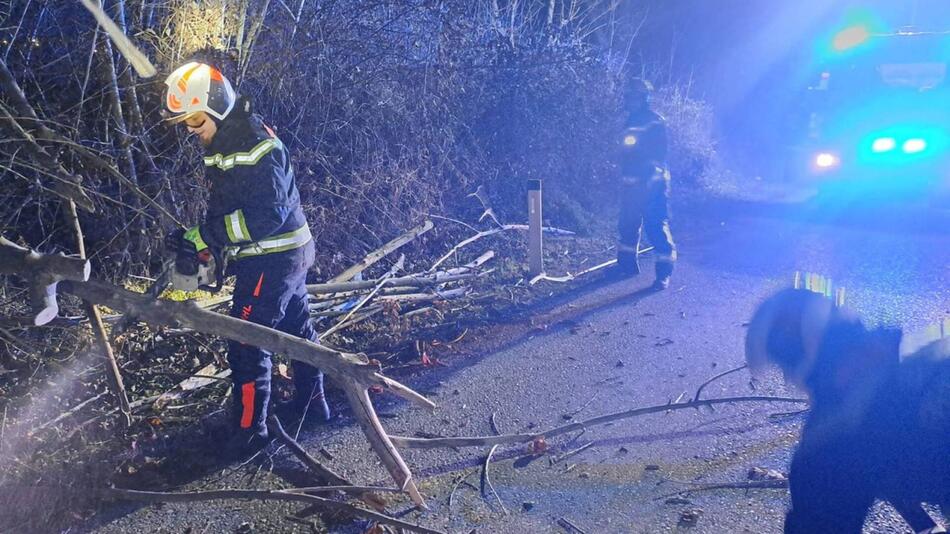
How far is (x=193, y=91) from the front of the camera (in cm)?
365

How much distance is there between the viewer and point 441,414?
4609mm

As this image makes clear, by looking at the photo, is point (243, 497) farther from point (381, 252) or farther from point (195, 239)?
point (381, 252)

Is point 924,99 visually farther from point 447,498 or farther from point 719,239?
point 447,498

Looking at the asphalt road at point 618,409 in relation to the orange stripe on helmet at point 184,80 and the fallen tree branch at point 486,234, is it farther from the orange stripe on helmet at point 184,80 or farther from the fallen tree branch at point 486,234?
the orange stripe on helmet at point 184,80

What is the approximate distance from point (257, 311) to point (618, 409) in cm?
247

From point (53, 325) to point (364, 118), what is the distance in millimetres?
4420

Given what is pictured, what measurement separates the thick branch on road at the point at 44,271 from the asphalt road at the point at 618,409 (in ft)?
3.70

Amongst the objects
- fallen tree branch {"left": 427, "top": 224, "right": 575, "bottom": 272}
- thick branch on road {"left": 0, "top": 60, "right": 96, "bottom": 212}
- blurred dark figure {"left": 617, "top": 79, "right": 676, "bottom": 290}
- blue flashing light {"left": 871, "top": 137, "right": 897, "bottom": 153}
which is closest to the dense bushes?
thick branch on road {"left": 0, "top": 60, "right": 96, "bottom": 212}

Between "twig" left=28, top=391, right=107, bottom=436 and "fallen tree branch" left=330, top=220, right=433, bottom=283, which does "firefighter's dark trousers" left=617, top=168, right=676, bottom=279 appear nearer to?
"fallen tree branch" left=330, top=220, right=433, bottom=283

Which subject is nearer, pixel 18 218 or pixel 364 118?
pixel 18 218

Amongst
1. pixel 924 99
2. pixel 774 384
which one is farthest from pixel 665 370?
pixel 924 99

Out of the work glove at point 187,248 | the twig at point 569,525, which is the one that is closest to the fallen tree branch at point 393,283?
the work glove at point 187,248

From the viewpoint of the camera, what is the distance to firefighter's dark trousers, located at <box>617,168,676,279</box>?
286 inches

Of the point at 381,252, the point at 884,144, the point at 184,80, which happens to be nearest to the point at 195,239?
the point at 184,80
